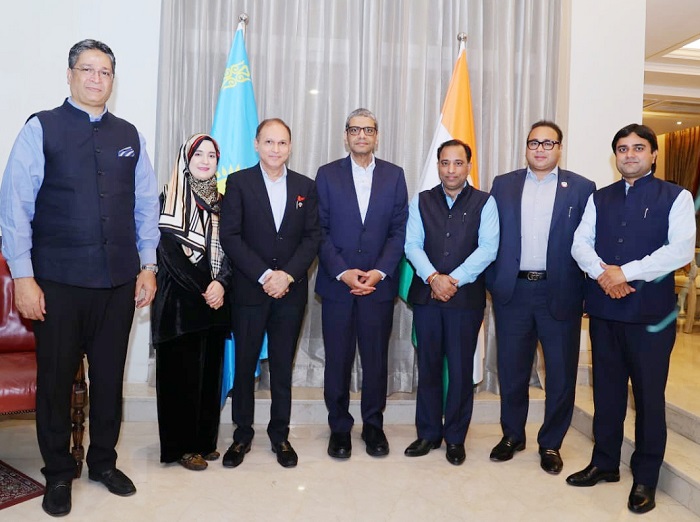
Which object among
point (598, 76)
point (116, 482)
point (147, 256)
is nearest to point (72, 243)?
point (147, 256)

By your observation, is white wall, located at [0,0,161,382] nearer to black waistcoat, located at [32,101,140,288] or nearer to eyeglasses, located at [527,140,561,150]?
black waistcoat, located at [32,101,140,288]

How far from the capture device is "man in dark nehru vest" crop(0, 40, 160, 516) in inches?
96.6

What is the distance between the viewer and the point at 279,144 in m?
3.10

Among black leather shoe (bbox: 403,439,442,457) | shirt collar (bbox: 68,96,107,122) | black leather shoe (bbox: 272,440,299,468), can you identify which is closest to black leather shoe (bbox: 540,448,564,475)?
black leather shoe (bbox: 403,439,442,457)

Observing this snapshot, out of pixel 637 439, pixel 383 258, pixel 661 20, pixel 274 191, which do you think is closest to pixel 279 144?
pixel 274 191

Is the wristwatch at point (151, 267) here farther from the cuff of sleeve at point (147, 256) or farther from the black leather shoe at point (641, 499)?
the black leather shoe at point (641, 499)

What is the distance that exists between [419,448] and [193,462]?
1127 millimetres

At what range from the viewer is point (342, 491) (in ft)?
9.42

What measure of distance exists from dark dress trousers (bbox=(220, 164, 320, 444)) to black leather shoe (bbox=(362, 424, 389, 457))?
0.45 meters

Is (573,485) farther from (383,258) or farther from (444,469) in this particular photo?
(383,258)

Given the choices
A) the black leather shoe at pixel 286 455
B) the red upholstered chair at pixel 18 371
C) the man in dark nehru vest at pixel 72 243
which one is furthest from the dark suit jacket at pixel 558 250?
the red upholstered chair at pixel 18 371

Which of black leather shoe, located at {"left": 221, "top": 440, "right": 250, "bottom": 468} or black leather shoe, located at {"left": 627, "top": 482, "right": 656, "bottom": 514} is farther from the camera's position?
black leather shoe, located at {"left": 221, "top": 440, "right": 250, "bottom": 468}

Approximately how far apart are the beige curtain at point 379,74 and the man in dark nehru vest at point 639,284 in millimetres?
1454

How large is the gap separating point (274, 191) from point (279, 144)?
236 millimetres
